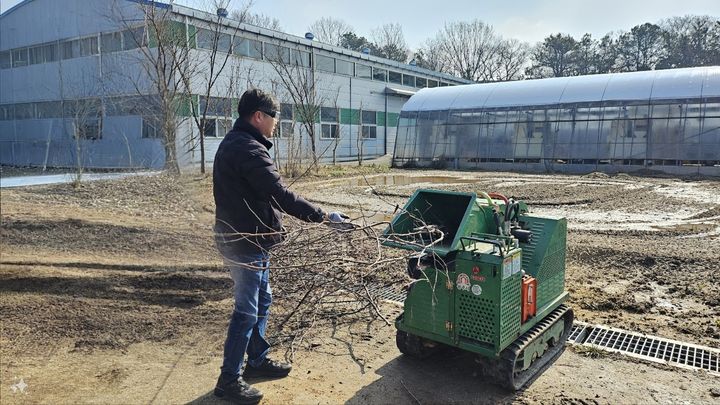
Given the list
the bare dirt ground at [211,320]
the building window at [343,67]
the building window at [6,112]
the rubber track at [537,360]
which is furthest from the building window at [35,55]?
the rubber track at [537,360]

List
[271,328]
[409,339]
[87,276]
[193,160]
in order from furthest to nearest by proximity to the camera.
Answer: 1. [193,160]
2. [87,276]
3. [271,328]
4. [409,339]

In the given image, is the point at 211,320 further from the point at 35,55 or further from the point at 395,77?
the point at 395,77

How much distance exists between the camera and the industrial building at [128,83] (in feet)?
65.5

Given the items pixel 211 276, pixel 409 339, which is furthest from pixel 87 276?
pixel 409 339

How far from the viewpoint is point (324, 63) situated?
29594 mm

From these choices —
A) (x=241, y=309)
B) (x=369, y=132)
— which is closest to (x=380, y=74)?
(x=369, y=132)

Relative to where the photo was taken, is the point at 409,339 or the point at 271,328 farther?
the point at 271,328

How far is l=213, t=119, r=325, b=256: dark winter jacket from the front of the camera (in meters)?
3.17

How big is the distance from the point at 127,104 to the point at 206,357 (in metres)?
20.1

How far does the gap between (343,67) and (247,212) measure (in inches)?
1147

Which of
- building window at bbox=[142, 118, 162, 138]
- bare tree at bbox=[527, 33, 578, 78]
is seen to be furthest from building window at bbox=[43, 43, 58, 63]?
bare tree at bbox=[527, 33, 578, 78]

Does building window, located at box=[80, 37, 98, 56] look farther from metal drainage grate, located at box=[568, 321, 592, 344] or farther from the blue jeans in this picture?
metal drainage grate, located at box=[568, 321, 592, 344]

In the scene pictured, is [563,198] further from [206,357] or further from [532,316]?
[206,357]

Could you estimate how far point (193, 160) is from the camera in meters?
20.8
